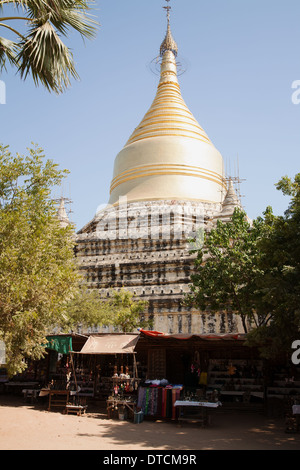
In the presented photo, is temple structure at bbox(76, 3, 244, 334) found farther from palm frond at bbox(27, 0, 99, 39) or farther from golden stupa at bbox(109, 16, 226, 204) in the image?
palm frond at bbox(27, 0, 99, 39)

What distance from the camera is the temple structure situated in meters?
20.8

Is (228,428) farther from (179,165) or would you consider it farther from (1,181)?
(179,165)

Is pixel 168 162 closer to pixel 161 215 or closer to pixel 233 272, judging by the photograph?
pixel 161 215

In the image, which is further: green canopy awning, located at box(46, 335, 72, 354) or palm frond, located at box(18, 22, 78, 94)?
green canopy awning, located at box(46, 335, 72, 354)

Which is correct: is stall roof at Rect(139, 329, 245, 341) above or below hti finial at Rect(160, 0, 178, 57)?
below

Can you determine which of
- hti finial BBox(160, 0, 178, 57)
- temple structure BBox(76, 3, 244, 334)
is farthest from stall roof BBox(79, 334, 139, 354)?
hti finial BBox(160, 0, 178, 57)

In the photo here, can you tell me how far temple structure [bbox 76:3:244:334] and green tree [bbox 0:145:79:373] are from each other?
11.0 meters

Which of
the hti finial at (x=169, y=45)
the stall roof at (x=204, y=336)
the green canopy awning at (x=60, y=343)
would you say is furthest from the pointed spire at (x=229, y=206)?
the hti finial at (x=169, y=45)

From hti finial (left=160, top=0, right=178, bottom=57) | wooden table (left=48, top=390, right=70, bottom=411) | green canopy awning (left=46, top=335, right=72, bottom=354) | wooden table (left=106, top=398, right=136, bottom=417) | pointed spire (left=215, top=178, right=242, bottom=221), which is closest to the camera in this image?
wooden table (left=106, top=398, right=136, bottom=417)

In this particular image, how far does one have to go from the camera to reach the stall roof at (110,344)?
1318cm

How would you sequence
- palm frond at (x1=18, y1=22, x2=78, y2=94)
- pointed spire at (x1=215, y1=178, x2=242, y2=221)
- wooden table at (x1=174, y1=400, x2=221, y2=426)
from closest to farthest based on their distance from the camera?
1. palm frond at (x1=18, y1=22, x2=78, y2=94)
2. wooden table at (x1=174, y1=400, x2=221, y2=426)
3. pointed spire at (x1=215, y1=178, x2=242, y2=221)

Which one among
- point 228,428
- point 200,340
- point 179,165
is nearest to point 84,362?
point 200,340

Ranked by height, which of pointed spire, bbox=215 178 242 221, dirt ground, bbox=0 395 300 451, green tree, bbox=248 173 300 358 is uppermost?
pointed spire, bbox=215 178 242 221
